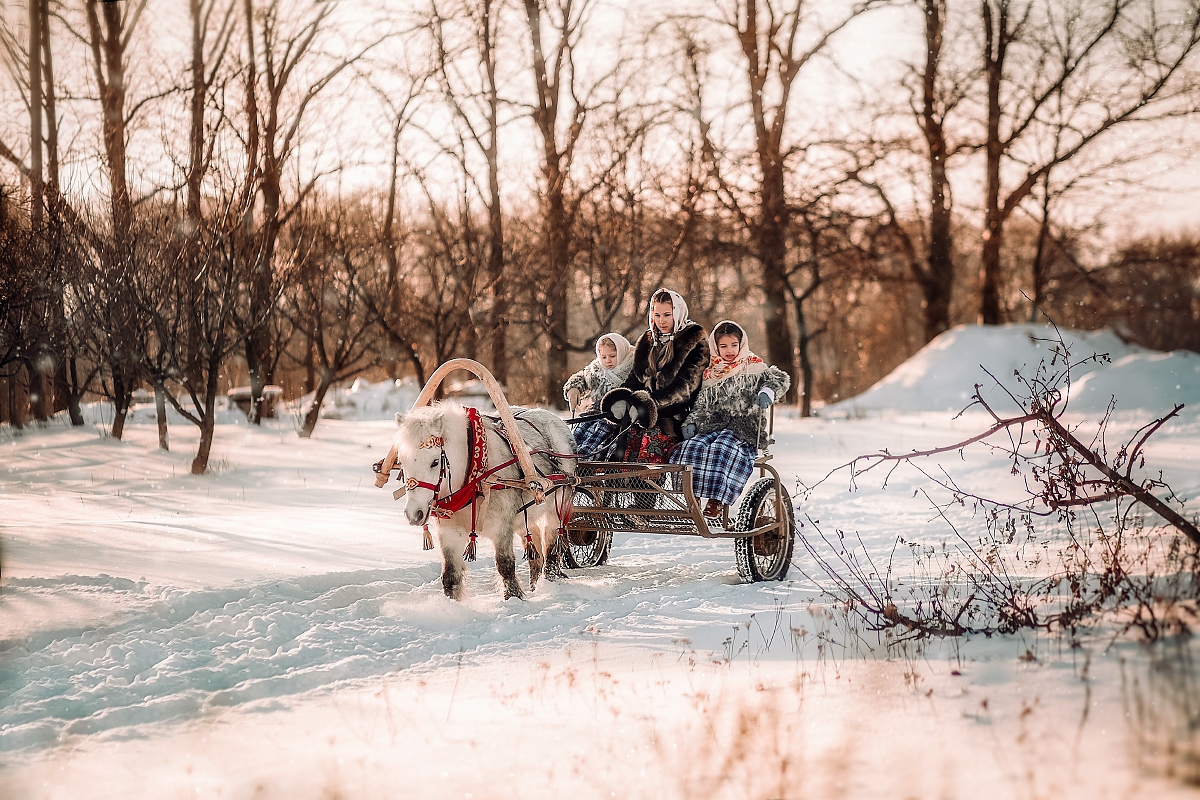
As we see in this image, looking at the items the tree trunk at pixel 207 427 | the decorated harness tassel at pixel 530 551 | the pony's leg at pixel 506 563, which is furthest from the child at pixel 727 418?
the tree trunk at pixel 207 427

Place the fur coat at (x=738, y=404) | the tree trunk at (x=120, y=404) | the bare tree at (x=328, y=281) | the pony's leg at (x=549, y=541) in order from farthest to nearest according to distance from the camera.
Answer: the bare tree at (x=328, y=281)
the tree trunk at (x=120, y=404)
the fur coat at (x=738, y=404)
the pony's leg at (x=549, y=541)

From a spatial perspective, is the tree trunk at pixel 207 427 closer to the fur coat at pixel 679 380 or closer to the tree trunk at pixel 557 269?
the fur coat at pixel 679 380

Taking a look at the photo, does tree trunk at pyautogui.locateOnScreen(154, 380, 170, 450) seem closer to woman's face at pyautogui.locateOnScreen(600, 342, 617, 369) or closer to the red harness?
woman's face at pyautogui.locateOnScreen(600, 342, 617, 369)

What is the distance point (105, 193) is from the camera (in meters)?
11.8

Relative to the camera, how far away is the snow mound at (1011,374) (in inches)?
562

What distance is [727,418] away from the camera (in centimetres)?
660

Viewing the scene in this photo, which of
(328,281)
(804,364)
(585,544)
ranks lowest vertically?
(585,544)

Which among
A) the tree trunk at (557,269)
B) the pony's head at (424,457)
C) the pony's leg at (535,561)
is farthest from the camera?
the tree trunk at (557,269)

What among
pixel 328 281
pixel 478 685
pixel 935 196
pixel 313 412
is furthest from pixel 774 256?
pixel 478 685

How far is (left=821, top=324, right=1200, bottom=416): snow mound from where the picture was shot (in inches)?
562

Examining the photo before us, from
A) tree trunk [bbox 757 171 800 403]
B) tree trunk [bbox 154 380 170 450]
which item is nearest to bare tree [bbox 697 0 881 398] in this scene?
tree trunk [bbox 757 171 800 403]

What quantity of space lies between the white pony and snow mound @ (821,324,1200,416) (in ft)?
35.1

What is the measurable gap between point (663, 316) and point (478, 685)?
11.1 feet

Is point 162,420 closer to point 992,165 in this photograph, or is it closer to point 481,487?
point 481,487
